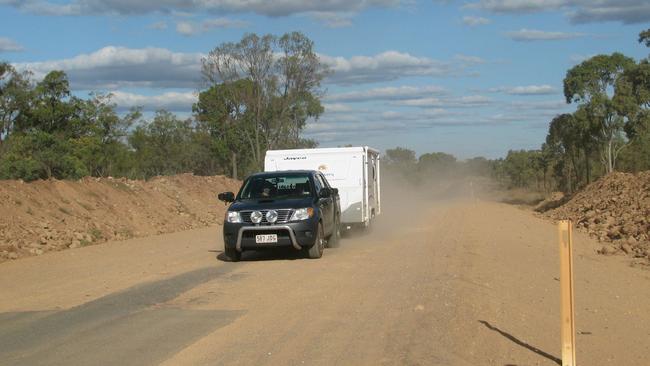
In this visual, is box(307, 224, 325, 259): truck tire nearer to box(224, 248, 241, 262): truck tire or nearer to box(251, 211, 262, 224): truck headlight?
box(251, 211, 262, 224): truck headlight

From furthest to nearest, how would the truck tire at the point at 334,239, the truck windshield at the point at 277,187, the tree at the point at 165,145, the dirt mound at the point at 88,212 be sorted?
the tree at the point at 165,145 < the dirt mound at the point at 88,212 < the truck tire at the point at 334,239 < the truck windshield at the point at 277,187

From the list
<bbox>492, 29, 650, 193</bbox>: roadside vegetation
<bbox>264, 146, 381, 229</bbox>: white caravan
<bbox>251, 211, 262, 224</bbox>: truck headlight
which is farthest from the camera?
<bbox>492, 29, 650, 193</bbox>: roadside vegetation

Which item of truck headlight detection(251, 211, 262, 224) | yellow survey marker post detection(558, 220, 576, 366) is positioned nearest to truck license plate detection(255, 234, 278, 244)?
truck headlight detection(251, 211, 262, 224)

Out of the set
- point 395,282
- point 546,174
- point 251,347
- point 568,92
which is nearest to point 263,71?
point 568,92

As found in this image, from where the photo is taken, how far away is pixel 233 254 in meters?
15.5

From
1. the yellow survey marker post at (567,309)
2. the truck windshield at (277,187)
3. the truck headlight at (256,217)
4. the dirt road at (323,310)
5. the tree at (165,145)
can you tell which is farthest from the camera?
the tree at (165,145)

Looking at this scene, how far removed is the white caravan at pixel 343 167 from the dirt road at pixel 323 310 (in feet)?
16.1

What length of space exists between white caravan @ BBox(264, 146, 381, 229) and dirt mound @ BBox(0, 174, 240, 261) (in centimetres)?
584

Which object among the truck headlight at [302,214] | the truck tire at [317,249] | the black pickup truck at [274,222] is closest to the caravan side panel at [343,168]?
the black pickup truck at [274,222]

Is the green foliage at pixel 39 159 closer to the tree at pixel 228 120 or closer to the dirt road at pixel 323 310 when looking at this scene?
the tree at pixel 228 120

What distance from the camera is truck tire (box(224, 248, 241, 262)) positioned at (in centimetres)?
1536

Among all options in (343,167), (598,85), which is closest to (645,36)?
(598,85)

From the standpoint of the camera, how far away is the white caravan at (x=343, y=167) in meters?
21.5

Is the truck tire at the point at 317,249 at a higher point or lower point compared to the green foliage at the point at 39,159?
lower
